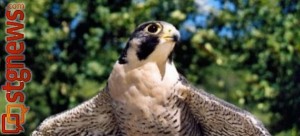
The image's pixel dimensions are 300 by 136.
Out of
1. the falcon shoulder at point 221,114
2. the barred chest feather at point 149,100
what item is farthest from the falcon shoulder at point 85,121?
the falcon shoulder at point 221,114

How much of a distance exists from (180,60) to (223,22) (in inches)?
29.1

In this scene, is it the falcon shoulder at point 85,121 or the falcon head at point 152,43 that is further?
the falcon shoulder at point 85,121

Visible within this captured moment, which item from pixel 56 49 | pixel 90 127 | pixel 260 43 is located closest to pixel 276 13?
pixel 260 43

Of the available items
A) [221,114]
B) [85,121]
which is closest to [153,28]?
[221,114]

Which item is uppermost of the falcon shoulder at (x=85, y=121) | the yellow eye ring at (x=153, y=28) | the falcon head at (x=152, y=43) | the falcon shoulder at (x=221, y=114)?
the yellow eye ring at (x=153, y=28)

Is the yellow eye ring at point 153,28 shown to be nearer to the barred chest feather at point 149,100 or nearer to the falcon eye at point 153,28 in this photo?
the falcon eye at point 153,28

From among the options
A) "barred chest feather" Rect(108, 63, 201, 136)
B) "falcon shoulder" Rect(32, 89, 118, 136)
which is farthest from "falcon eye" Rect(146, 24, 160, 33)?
"falcon shoulder" Rect(32, 89, 118, 136)

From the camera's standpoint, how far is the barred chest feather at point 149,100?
4.69m

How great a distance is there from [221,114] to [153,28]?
68cm

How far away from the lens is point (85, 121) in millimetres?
5156

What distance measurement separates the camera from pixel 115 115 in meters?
4.94

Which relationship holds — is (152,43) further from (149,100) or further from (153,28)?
(149,100)

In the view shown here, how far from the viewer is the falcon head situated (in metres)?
4.57

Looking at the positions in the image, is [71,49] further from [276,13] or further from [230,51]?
[276,13]
